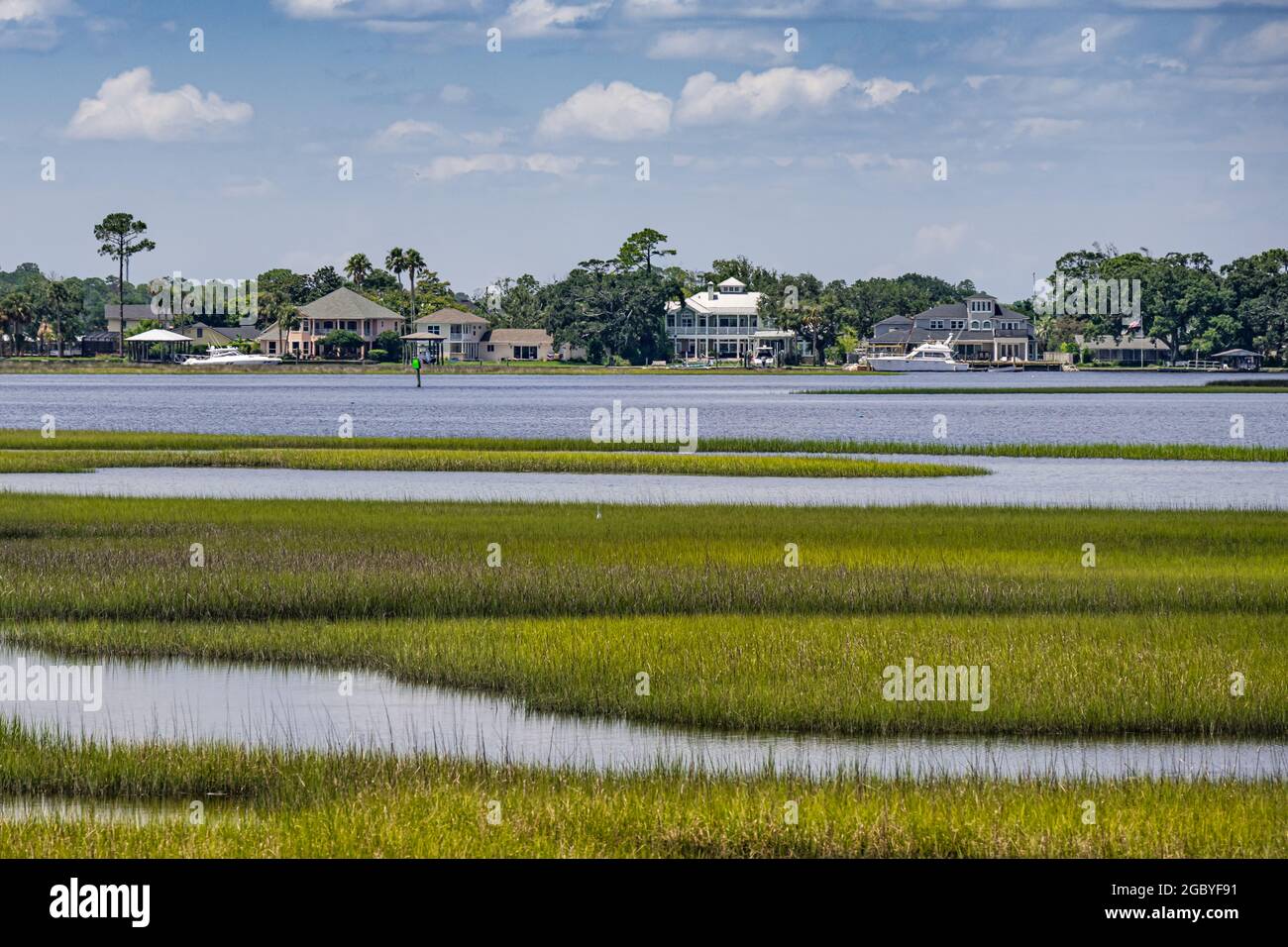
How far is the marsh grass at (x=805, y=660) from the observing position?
22.0 metres

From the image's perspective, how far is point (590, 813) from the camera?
1641 cm

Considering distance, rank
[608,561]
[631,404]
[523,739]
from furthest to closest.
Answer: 1. [631,404]
2. [608,561]
3. [523,739]

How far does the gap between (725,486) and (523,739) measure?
38283 mm

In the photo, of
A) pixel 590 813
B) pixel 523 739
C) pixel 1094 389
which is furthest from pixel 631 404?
pixel 590 813

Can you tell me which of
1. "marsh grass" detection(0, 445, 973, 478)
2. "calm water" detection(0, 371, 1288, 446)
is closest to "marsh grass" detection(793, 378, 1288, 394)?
"calm water" detection(0, 371, 1288, 446)

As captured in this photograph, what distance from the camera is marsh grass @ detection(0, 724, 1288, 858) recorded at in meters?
15.4

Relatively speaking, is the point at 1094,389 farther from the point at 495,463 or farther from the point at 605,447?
the point at 495,463

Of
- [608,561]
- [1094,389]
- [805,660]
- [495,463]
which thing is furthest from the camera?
[1094,389]

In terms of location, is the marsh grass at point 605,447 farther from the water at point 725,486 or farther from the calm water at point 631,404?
the calm water at point 631,404

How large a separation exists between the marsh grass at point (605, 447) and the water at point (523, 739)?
2033 inches

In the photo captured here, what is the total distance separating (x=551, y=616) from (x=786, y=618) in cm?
400

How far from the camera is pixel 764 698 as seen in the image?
22.6 m
